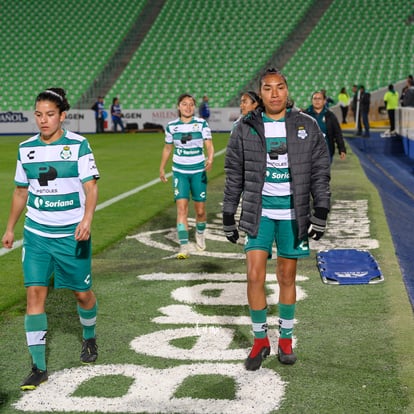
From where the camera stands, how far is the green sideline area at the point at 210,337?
4055mm

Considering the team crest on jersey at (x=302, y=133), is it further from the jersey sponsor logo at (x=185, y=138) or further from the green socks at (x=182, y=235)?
the jersey sponsor logo at (x=185, y=138)

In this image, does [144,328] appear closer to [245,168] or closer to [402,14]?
[245,168]

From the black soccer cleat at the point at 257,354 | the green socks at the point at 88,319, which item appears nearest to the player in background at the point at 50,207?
the green socks at the point at 88,319

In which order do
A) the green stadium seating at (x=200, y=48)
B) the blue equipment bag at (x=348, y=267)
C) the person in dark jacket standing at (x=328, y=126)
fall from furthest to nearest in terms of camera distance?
the green stadium seating at (x=200, y=48) < the person in dark jacket standing at (x=328, y=126) < the blue equipment bag at (x=348, y=267)

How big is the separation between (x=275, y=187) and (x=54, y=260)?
1433mm

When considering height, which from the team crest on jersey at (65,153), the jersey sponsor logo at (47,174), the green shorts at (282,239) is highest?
the team crest on jersey at (65,153)

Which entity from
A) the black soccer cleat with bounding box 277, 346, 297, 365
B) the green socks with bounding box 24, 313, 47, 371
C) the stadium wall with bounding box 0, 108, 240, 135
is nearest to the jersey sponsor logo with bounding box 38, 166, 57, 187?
the green socks with bounding box 24, 313, 47, 371

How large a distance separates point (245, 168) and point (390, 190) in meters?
11.0

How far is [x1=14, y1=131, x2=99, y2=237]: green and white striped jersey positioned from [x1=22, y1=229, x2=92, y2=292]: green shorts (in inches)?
2.2

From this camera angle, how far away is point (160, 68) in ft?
132

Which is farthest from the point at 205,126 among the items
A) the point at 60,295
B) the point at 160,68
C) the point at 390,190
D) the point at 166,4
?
the point at 166,4

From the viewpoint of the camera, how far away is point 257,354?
4.61m

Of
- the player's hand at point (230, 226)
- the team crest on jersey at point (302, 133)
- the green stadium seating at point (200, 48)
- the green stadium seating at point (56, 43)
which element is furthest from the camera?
the green stadium seating at point (56, 43)

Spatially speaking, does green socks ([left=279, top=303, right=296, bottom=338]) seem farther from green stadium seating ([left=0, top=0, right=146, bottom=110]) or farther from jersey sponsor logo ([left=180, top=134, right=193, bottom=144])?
green stadium seating ([left=0, top=0, right=146, bottom=110])
